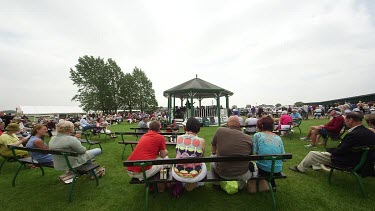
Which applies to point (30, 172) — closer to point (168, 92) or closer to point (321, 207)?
point (321, 207)

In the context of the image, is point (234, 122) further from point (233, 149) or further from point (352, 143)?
point (352, 143)

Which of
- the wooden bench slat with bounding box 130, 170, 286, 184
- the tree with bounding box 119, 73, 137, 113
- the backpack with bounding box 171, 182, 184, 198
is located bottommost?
the backpack with bounding box 171, 182, 184, 198

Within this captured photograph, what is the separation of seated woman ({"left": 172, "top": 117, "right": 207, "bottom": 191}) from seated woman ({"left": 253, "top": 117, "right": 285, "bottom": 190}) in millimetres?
955

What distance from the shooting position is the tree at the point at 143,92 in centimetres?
4431

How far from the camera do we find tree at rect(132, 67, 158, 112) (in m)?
44.3

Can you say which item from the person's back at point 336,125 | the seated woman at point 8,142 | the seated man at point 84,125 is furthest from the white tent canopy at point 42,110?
the person's back at point 336,125

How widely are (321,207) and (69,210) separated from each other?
12.9 ft

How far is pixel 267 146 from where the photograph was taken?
305cm

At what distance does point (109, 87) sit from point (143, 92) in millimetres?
8082

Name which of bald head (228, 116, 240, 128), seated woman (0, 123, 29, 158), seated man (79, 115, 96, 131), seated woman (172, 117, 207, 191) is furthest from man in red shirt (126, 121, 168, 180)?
seated man (79, 115, 96, 131)

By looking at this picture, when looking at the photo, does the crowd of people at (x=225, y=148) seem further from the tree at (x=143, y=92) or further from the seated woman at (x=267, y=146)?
the tree at (x=143, y=92)

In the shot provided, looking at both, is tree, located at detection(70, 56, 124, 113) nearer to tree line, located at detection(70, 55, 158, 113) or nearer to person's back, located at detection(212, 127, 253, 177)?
tree line, located at detection(70, 55, 158, 113)

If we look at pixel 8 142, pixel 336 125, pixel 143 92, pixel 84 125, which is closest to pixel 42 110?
pixel 143 92

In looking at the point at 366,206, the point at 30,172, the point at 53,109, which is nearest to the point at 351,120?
the point at 366,206
